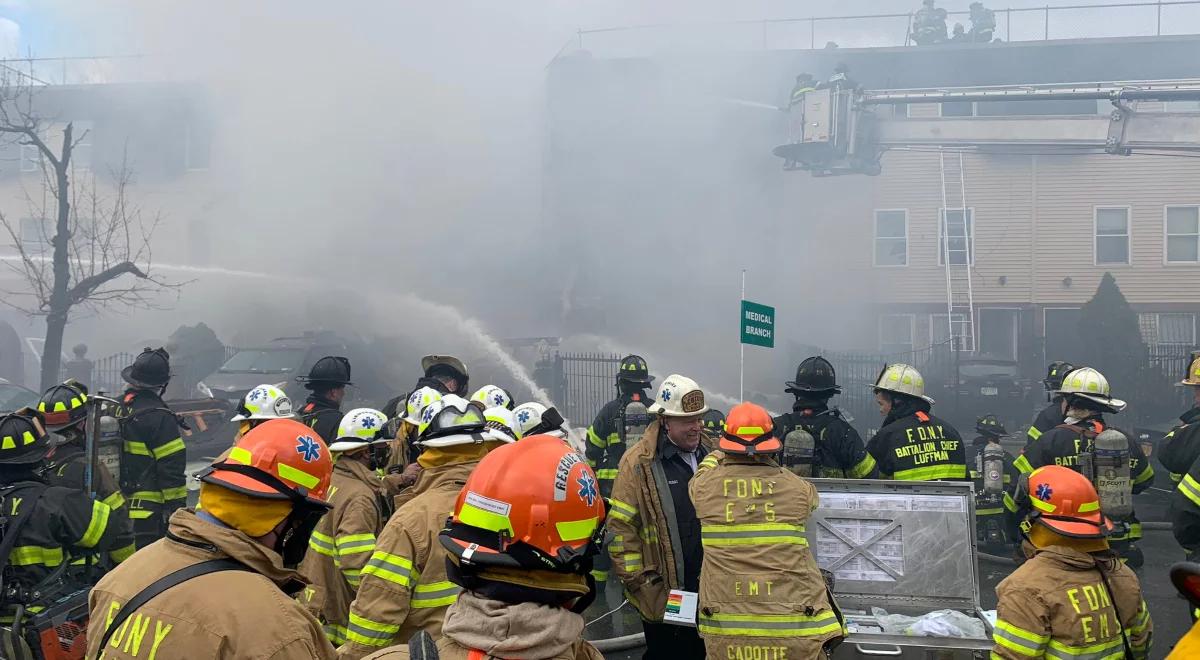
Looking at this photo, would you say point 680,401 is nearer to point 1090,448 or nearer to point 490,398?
point 490,398

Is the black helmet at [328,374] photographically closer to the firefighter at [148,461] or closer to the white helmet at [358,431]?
the firefighter at [148,461]

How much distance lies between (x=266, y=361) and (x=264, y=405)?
368 inches

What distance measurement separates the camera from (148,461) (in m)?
6.03

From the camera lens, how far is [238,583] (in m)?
1.96

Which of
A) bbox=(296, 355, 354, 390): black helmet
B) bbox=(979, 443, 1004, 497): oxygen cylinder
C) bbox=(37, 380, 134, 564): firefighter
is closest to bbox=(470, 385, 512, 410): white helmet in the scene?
bbox=(296, 355, 354, 390): black helmet

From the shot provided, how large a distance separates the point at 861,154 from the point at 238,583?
659 inches

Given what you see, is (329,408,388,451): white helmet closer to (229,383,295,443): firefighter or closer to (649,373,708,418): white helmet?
(649,373,708,418): white helmet

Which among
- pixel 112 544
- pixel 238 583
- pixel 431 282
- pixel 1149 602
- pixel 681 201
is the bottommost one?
pixel 1149 602

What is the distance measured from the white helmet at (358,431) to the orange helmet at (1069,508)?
2.89m

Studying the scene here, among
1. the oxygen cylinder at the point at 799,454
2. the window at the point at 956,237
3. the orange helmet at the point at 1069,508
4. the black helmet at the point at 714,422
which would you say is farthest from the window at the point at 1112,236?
the orange helmet at the point at 1069,508

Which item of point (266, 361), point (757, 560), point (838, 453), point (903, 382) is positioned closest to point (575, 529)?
point (757, 560)

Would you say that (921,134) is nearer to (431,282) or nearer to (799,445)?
(431,282)

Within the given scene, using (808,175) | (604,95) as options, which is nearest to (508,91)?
(604,95)

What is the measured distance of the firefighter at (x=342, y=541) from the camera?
355cm
